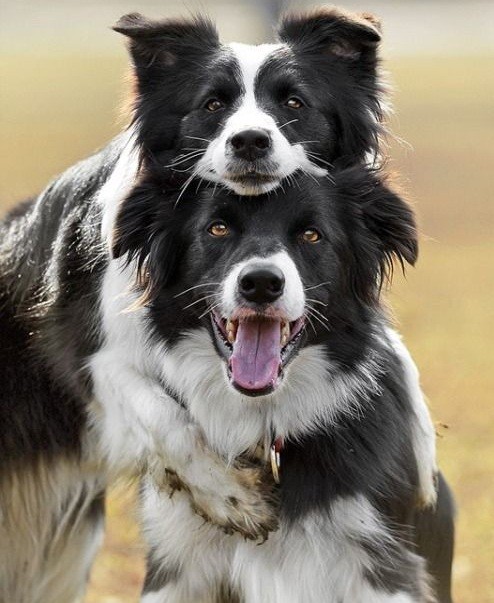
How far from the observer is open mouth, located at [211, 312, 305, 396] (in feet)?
14.3

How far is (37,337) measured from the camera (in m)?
5.25

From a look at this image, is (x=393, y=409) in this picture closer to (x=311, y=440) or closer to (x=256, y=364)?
(x=311, y=440)

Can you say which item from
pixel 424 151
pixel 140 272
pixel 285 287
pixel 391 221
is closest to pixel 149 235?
pixel 140 272

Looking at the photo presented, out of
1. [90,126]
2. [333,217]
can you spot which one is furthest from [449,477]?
[90,126]

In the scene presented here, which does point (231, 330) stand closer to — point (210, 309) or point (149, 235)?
point (210, 309)

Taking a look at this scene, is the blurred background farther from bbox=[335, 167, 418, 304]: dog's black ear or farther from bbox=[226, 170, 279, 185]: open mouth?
bbox=[226, 170, 279, 185]: open mouth

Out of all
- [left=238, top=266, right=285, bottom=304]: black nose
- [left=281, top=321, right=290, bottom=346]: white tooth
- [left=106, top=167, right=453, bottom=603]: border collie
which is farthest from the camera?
[left=106, top=167, right=453, bottom=603]: border collie

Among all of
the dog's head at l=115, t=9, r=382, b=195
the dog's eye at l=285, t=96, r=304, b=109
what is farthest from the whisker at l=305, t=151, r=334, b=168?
the dog's eye at l=285, t=96, r=304, b=109

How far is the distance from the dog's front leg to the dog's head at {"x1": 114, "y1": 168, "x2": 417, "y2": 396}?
29 cm

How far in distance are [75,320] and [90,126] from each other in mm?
21866

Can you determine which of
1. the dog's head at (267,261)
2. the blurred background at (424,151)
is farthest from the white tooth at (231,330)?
the blurred background at (424,151)

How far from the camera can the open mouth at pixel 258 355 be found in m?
4.36

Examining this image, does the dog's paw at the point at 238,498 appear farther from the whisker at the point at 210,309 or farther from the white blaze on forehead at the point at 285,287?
the white blaze on forehead at the point at 285,287

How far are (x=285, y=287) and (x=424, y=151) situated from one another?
71.0ft
